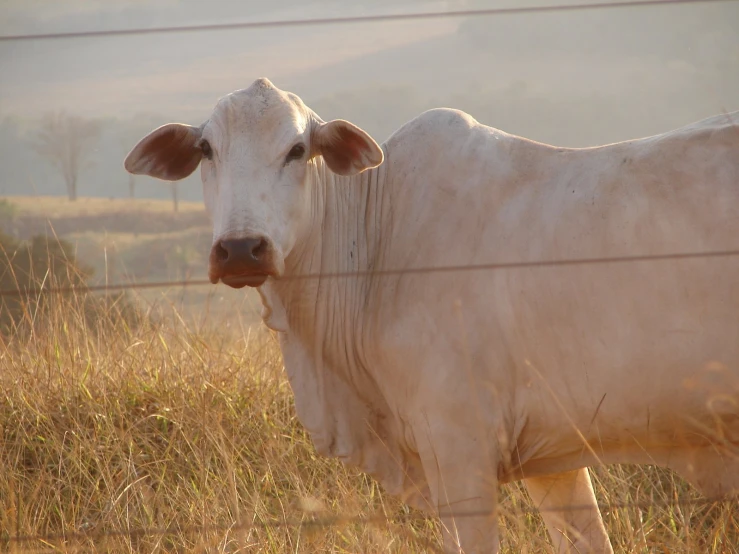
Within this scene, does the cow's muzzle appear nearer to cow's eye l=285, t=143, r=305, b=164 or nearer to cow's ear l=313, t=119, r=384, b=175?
cow's eye l=285, t=143, r=305, b=164

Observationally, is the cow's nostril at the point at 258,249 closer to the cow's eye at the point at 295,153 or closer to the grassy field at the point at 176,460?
the cow's eye at the point at 295,153

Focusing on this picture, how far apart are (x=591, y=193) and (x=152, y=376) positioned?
2718mm

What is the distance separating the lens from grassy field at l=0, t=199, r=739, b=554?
379 centimetres

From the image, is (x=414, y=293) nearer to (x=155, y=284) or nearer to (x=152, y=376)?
(x=155, y=284)

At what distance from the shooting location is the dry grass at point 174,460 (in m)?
3.82

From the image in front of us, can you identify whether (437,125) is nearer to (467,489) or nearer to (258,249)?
(258,249)

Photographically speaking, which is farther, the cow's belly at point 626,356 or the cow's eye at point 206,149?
the cow's eye at point 206,149

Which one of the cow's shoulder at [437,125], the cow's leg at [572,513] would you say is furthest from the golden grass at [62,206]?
the cow's leg at [572,513]

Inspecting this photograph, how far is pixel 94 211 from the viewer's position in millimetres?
7277

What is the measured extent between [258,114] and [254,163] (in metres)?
0.21

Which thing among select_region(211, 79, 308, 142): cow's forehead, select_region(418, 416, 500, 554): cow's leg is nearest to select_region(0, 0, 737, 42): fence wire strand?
select_region(211, 79, 308, 142): cow's forehead

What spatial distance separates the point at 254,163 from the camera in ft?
10.1

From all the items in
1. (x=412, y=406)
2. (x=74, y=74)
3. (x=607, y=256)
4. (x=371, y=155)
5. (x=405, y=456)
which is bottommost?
(x=74, y=74)

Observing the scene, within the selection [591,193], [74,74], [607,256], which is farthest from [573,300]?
[74,74]
